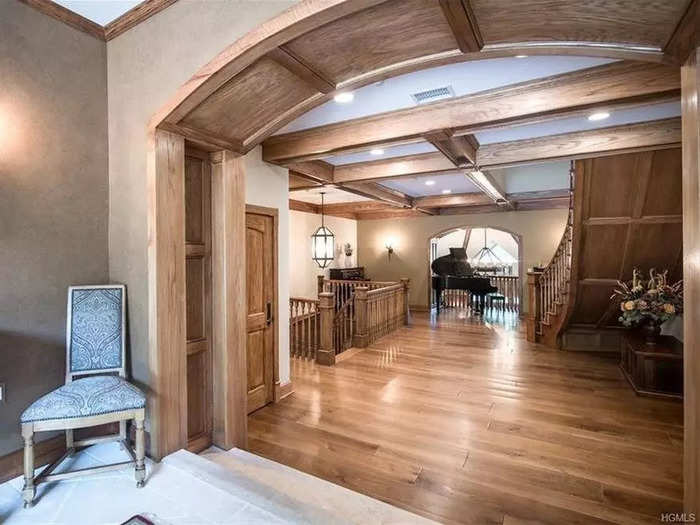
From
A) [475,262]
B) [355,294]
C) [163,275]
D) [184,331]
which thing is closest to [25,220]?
[163,275]

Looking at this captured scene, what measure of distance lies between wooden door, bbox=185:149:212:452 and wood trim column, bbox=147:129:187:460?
173 millimetres

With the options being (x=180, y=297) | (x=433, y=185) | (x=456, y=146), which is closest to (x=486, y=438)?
(x=180, y=297)

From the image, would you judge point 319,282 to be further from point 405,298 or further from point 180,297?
point 180,297

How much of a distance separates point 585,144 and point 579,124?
9.0 inches

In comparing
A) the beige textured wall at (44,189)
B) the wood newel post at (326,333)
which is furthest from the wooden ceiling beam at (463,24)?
the wood newel post at (326,333)

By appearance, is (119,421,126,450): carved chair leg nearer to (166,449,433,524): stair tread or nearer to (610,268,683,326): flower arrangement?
(166,449,433,524): stair tread

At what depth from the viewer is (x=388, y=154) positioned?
448 centimetres

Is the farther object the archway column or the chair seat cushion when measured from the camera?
the archway column

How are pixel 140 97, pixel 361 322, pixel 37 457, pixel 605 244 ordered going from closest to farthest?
pixel 37 457 < pixel 140 97 < pixel 605 244 < pixel 361 322

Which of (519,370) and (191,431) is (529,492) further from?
(519,370)

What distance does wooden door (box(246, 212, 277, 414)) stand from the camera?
346 centimetres

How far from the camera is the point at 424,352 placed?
214 inches

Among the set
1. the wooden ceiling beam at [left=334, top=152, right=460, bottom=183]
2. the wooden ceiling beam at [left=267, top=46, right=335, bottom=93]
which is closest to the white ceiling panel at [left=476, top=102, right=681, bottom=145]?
the wooden ceiling beam at [left=334, top=152, right=460, bottom=183]

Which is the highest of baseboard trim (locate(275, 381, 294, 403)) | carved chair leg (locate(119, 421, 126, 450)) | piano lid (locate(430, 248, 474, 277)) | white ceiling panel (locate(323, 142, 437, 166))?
white ceiling panel (locate(323, 142, 437, 166))
